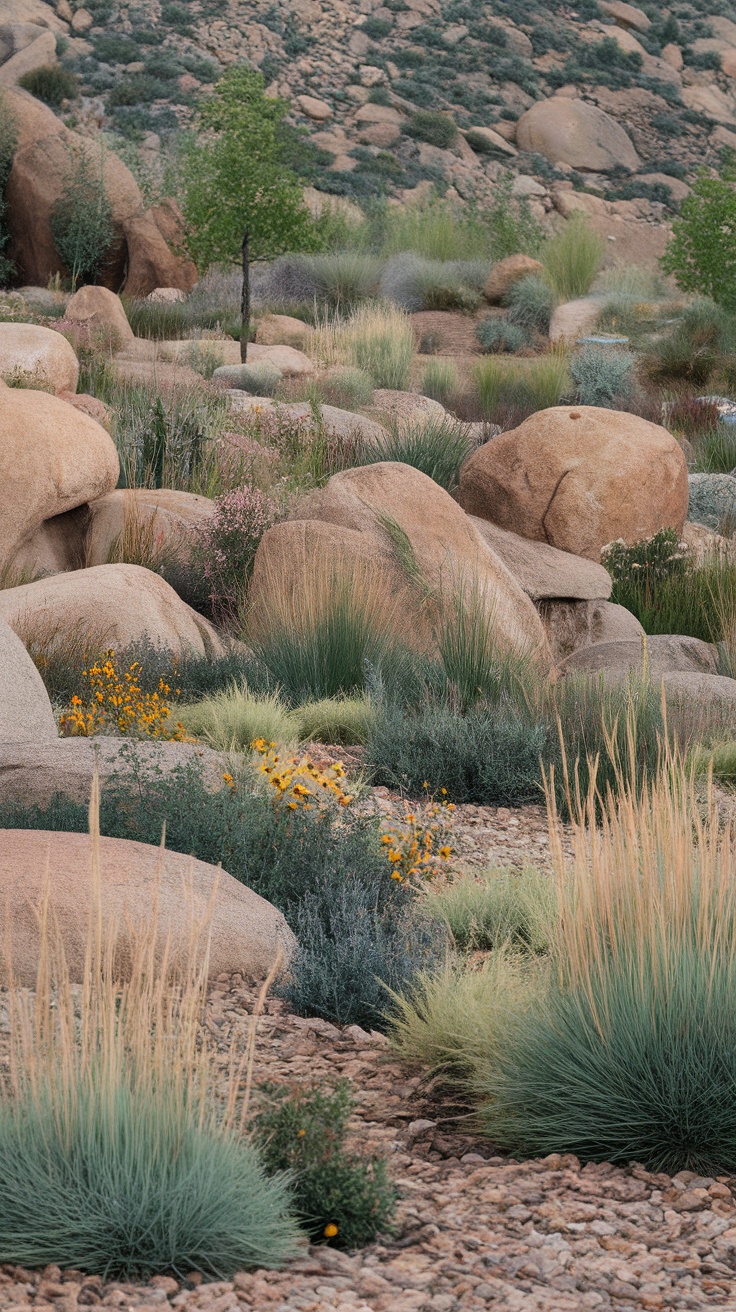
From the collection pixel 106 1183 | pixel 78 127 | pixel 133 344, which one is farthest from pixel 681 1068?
pixel 78 127

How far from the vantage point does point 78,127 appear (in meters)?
29.9

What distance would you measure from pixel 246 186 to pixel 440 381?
10.6 feet

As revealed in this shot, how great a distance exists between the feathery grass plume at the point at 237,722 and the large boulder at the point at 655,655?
7.48ft

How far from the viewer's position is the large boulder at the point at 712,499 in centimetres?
1247

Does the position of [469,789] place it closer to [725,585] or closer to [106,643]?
[106,643]

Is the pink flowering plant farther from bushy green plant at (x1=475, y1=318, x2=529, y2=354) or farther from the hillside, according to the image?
the hillside

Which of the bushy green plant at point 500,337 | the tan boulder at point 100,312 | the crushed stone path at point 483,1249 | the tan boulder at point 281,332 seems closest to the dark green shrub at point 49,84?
the tan boulder at point 281,332

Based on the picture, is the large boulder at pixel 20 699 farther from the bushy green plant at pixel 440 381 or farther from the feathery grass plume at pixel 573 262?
the feathery grass plume at pixel 573 262

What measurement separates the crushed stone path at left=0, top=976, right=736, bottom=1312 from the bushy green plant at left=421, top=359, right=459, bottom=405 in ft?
45.0

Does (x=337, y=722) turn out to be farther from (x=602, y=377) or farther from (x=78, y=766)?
(x=602, y=377)

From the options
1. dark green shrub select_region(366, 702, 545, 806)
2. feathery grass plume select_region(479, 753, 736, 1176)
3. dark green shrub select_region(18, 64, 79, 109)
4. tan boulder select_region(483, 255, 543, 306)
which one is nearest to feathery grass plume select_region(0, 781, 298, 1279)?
feathery grass plume select_region(479, 753, 736, 1176)

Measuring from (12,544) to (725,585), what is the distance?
4962 millimetres

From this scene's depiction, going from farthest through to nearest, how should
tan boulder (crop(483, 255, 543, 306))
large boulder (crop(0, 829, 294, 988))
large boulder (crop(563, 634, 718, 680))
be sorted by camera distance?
tan boulder (crop(483, 255, 543, 306))
large boulder (crop(563, 634, 718, 680))
large boulder (crop(0, 829, 294, 988))

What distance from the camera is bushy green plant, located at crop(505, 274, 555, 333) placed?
20.7 meters
